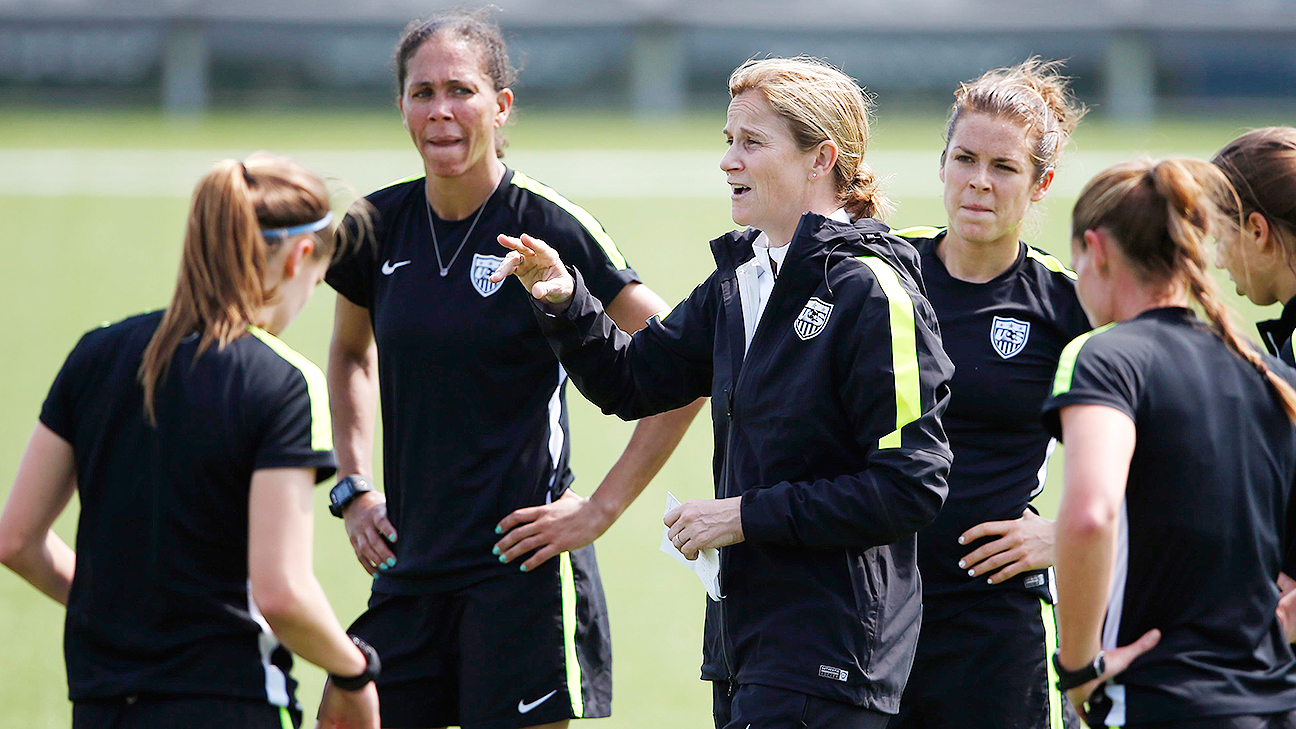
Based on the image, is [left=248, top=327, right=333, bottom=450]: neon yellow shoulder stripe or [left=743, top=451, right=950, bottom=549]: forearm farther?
[left=743, top=451, right=950, bottom=549]: forearm

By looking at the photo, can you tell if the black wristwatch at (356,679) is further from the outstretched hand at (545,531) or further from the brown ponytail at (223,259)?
the outstretched hand at (545,531)

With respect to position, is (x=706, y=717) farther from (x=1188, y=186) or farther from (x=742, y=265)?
(x=1188, y=186)

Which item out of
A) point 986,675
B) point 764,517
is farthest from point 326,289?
point 764,517

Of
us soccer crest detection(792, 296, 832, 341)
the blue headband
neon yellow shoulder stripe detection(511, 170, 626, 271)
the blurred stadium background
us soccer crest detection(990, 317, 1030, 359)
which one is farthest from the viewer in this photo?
the blurred stadium background

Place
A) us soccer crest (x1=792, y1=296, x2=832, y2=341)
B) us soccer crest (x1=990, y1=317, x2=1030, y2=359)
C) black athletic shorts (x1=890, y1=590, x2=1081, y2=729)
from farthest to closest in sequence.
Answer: us soccer crest (x1=990, y1=317, x2=1030, y2=359)
black athletic shorts (x1=890, y1=590, x2=1081, y2=729)
us soccer crest (x1=792, y1=296, x2=832, y2=341)

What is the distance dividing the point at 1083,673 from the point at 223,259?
1.71m

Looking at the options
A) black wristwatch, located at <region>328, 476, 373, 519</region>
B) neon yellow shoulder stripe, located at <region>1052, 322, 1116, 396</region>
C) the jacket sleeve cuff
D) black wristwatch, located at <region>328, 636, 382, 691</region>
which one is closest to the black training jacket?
the jacket sleeve cuff

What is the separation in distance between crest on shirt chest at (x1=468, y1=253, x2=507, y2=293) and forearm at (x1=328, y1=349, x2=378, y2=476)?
1.93ft

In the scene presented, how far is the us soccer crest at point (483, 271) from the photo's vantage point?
3521mm

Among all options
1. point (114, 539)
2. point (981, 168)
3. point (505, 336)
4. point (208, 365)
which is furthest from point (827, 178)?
point (114, 539)

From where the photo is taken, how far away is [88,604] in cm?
A: 238

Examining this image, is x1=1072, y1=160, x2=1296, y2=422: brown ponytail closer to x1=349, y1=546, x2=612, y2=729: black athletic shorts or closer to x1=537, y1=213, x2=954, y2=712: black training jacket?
x1=537, y1=213, x2=954, y2=712: black training jacket

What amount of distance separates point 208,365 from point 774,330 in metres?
1.15

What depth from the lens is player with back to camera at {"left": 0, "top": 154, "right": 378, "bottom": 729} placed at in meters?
2.33
